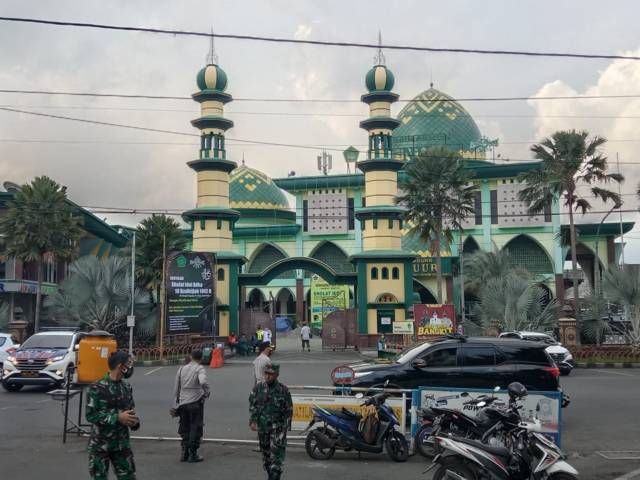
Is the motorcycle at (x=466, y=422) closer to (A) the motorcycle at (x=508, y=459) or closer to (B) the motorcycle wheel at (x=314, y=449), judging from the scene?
(A) the motorcycle at (x=508, y=459)

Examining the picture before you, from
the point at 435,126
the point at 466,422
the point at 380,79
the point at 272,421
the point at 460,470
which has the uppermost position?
the point at 435,126

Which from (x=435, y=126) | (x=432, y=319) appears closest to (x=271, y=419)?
(x=432, y=319)

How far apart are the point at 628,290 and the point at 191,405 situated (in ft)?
79.3

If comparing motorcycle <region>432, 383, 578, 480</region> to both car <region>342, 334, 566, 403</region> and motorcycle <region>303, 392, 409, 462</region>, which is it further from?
car <region>342, 334, 566, 403</region>

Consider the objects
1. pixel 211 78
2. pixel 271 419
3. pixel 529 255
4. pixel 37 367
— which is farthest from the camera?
pixel 529 255

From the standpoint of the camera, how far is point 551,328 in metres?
32.2

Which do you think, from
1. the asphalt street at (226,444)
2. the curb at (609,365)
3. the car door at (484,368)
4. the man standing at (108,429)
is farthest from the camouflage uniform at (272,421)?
the curb at (609,365)

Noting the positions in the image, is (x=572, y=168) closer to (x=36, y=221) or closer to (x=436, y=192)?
(x=436, y=192)

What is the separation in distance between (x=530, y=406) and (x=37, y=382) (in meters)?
12.7

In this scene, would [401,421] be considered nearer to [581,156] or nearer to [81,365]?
[81,365]

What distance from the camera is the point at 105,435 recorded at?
617 cm

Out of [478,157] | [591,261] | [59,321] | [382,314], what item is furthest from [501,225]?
[59,321]

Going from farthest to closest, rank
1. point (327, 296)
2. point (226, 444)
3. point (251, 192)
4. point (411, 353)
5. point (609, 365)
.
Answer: point (251, 192), point (327, 296), point (609, 365), point (411, 353), point (226, 444)

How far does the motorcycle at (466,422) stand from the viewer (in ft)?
27.1
